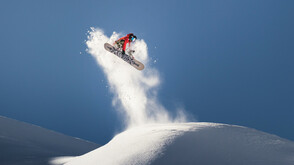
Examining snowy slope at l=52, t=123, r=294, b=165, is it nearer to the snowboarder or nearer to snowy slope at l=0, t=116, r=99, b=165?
the snowboarder

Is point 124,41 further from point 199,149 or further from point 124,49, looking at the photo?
point 199,149

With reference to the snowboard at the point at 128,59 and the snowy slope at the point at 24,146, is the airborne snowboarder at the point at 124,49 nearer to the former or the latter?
the snowboard at the point at 128,59

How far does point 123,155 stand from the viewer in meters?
11.9

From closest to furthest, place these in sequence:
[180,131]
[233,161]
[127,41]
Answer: [233,161], [180,131], [127,41]

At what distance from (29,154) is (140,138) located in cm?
1670

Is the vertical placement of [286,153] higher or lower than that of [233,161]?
higher

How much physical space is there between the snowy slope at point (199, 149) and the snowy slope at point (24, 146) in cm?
1288

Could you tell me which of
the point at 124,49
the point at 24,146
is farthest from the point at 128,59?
the point at 24,146

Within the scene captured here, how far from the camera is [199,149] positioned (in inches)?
448

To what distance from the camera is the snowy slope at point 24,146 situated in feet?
74.3

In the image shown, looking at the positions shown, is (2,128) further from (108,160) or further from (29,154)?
(108,160)

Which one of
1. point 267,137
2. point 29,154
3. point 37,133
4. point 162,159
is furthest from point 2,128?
point 267,137

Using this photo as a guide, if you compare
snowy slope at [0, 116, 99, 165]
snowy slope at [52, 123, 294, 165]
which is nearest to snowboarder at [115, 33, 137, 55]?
snowy slope at [52, 123, 294, 165]

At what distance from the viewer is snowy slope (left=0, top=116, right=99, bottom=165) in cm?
→ 2264
